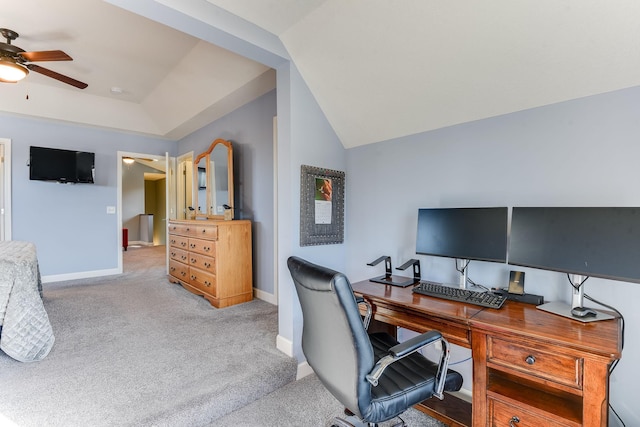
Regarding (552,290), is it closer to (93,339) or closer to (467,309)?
(467,309)

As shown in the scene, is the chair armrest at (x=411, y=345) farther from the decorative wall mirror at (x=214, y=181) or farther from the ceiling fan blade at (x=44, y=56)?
the ceiling fan blade at (x=44, y=56)

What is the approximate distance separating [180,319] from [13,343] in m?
1.18

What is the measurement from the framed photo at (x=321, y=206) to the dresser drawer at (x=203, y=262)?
1.51m

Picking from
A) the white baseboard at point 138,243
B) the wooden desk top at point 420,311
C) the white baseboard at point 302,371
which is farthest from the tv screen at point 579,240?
the white baseboard at point 138,243

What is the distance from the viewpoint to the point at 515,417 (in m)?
1.30

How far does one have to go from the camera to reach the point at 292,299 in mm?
2254

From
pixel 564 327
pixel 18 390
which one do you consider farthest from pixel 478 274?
pixel 18 390

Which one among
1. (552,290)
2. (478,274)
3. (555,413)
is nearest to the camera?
(555,413)

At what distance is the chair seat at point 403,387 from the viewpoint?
1236 mm

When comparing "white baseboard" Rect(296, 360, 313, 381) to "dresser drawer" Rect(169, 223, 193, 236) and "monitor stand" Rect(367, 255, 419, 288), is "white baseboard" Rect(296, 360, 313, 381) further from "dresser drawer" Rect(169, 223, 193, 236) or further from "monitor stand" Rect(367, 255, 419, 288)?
"dresser drawer" Rect(169, 223, 193, 236)

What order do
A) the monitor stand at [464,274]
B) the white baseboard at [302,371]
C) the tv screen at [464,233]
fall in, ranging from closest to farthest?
the tv screen at [464,233]
the monitor stand at [464,274]
the white baseboard at [302,371]

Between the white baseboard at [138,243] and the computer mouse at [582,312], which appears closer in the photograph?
the computer mouse at [582,312]

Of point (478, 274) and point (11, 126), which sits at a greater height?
point (11, 126)

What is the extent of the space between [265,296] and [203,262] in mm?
843
